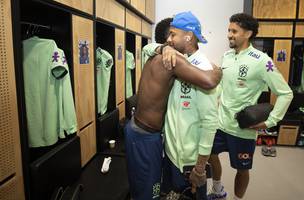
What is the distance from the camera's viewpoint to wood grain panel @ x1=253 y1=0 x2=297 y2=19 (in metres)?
4.05

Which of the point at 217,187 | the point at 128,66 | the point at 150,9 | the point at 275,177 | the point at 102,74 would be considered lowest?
the point at 275,177

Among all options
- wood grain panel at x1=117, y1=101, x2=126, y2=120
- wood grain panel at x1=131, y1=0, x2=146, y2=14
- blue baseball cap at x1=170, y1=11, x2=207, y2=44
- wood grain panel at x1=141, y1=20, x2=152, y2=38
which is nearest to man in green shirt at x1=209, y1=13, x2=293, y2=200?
blue baseball cap at x1=170, y1=11, x2=207, y2=44

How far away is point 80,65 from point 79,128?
57 cm

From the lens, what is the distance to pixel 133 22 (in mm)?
4008

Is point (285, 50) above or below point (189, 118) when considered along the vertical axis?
above

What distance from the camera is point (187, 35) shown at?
1.58 m

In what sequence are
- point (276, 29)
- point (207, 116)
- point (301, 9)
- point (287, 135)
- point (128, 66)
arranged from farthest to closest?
point (287, 135) < point (276, 29) < point (301, 9) < point (128, 66) < point (207, 116)

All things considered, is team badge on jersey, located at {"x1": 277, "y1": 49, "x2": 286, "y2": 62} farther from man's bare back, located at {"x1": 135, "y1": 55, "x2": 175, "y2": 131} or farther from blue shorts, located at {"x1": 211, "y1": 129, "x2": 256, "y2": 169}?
man's bare back, located at {"x1": 135, "y1": 55, "x2": 175, "y2": 131}

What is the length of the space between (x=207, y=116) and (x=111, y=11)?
80.0 inches

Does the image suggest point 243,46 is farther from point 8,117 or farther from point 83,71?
point 8,117

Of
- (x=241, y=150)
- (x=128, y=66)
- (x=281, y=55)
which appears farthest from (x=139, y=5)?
(x=241, y=150)

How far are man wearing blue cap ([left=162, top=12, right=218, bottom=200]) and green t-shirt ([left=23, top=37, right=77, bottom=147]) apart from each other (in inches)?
32.5

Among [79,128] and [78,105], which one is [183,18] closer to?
[78,105]

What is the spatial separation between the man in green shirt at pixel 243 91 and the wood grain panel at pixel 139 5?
75.7 inches
